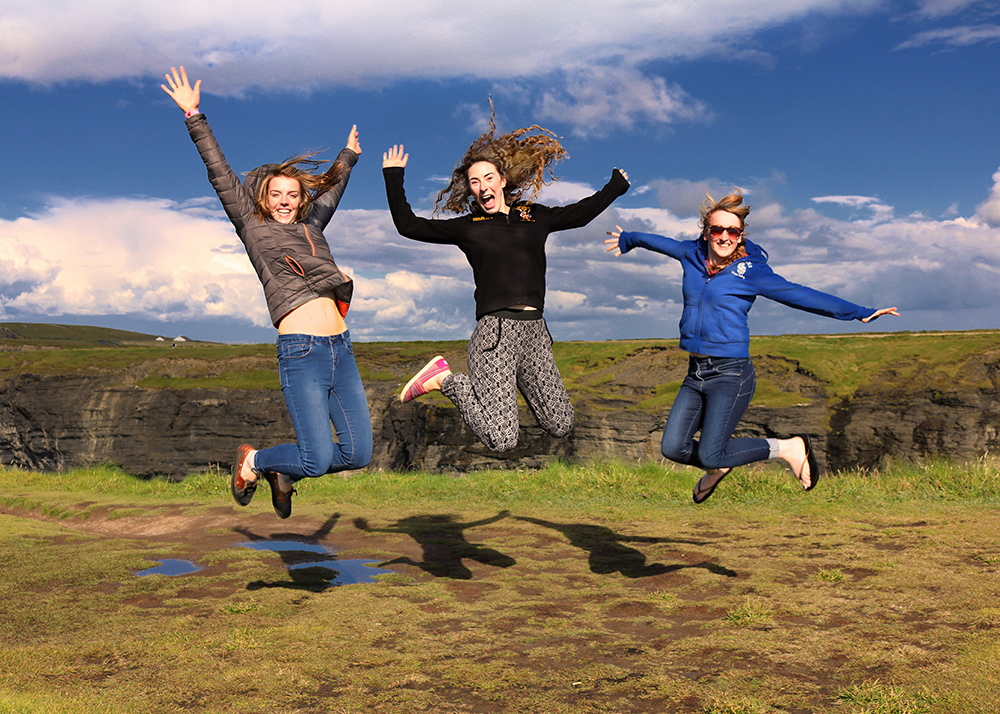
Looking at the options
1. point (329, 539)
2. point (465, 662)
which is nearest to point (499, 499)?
point (329, 539)

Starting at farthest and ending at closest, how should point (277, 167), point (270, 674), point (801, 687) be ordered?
1. point (277, 167)
2. point (270, 674)
3. point (801, 687)

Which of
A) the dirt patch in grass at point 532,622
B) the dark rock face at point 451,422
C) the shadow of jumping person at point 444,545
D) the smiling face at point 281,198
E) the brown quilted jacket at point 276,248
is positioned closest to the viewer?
the dirt patch in grass at point 532,622

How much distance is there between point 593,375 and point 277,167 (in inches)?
493

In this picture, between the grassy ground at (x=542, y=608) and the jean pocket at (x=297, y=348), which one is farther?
the jean pocket at (x=297, y=348)

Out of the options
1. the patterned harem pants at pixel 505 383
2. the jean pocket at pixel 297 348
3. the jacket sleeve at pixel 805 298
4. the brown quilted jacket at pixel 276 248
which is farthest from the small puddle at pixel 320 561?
the jacket sleeve at pixel 805 298

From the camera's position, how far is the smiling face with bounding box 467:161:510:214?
577 cm

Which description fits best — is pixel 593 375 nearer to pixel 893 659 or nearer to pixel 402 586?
pixel 402 586

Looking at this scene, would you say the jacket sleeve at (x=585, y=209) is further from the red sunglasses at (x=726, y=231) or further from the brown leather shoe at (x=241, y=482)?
the brown leather shoe at (x=241, y=482)

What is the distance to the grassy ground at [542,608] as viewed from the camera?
4.53 m

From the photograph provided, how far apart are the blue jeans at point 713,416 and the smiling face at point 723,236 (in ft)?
2.56

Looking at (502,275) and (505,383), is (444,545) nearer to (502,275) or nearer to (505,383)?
(505,383)

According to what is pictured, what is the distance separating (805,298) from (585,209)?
173 cm

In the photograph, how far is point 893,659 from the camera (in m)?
4.86

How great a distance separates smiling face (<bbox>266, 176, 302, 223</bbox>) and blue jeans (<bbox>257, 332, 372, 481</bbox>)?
2.87 ft
